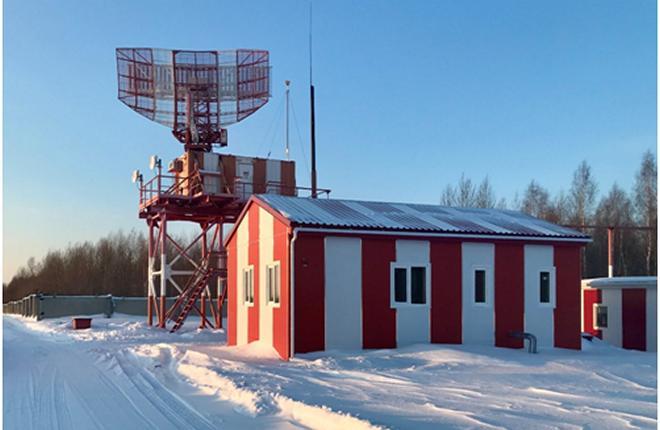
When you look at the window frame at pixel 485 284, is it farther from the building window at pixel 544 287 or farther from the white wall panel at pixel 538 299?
the building window at pixel 544 287

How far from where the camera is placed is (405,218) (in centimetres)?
1988

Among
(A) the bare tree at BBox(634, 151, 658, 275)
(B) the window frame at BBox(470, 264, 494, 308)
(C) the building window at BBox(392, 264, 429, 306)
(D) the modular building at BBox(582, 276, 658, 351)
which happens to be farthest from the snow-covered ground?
(A) the bare tree at BBox(634, 151, 658, 275)

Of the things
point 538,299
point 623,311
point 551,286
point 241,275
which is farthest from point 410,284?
point 623,311

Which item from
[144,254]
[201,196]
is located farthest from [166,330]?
[144,254]

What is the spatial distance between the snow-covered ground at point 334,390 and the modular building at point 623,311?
5.65 m

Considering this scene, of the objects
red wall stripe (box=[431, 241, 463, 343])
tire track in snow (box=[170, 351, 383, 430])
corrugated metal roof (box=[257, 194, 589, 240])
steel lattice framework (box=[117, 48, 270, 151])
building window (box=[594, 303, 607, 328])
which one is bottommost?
building window (box=[594, 303, 607, 328])

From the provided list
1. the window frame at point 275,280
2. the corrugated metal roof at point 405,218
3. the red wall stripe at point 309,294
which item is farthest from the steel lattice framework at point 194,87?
the red wall stripe at point 309,294

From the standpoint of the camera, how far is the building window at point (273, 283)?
1806 cm

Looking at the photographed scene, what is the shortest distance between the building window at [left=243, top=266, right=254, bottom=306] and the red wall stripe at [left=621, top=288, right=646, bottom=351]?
1287 cm

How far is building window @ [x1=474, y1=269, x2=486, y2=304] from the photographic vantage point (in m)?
19.0

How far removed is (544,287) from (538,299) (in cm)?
46

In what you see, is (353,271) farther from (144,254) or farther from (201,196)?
(144,254)

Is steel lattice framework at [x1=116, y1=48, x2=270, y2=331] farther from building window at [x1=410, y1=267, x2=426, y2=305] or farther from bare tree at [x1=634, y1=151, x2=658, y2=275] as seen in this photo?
bare tree at [x1=634, y1=151, x2=658, y2=275]

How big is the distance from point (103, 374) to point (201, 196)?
A: 541 inches
